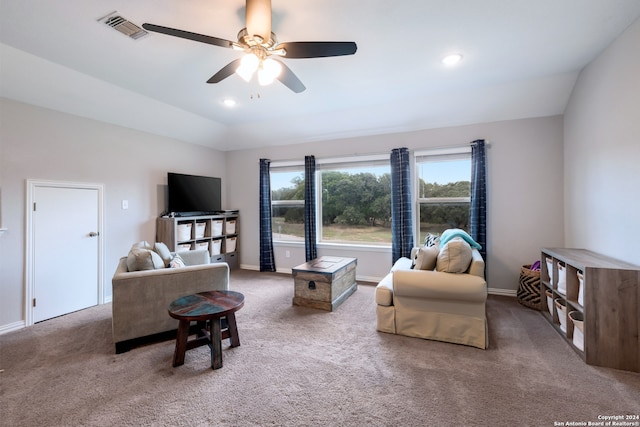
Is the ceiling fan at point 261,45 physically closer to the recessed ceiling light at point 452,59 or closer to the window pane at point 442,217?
the recessed ceiling light at point 452,59

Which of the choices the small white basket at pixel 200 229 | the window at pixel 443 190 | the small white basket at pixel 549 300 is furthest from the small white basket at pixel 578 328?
the small white basket at pixel 200 229

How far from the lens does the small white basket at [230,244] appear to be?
5.33m

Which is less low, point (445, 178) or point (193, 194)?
point (445, 178)

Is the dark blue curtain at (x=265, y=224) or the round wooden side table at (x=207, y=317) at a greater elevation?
the dark blue curtain at (x=265, y=224)

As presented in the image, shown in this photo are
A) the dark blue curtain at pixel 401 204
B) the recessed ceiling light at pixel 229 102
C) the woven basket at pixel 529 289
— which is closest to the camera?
the woven basket at pixel 529 289

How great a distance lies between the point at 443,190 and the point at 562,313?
209 centimetres

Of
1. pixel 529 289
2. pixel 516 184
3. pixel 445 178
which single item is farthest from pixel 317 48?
pixel 529 289

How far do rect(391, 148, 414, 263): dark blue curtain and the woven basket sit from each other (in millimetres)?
1417

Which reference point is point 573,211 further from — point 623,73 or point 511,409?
point 511,409

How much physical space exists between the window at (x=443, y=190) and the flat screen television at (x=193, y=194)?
364cm

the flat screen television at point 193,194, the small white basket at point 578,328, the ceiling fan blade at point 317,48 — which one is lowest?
the small white basket at point 578,328

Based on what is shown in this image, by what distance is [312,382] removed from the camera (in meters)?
1.97

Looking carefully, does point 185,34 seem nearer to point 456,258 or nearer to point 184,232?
point 456,258

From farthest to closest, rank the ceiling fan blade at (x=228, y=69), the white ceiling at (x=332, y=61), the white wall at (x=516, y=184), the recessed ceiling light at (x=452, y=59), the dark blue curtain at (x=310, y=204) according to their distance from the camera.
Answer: the dark blue curtain at (x=310, y=204) → the white wall at (x=516, y=184) → the recessed ceiling light at (x=452, y=59) → the ceiling fan blade at (x=228, y=69) → the white ceiling at (x=332, y=61)
